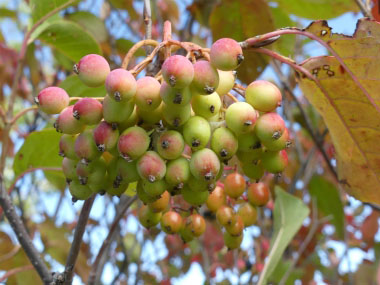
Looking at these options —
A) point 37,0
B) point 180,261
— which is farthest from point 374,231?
point 37,0

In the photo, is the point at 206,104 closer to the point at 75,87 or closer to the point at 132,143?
the point at 132,143

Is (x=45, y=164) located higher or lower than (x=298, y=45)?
higher

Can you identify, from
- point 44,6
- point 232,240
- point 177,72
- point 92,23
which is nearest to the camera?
point 177,72

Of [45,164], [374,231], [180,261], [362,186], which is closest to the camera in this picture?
[362,186]

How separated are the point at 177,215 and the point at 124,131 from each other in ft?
1.11

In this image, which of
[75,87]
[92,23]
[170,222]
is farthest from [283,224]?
[92,23]

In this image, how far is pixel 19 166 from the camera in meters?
1.30

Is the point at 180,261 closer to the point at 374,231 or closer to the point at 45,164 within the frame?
the point at 374,231

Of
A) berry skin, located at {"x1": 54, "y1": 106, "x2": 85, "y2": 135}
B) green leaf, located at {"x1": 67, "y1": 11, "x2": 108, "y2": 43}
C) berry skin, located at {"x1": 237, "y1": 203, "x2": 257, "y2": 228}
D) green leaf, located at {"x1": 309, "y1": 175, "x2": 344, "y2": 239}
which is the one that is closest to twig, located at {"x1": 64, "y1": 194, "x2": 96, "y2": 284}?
berry skin, located at {"x1": 54, "y1": 106, "x2": 85, "y2": 135}

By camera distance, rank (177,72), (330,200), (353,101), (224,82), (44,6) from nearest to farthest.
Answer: (177,72), (224,82), (353,101), (44,6), (330,200)

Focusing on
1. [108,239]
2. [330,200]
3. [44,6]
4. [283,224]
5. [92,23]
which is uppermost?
[44,6]

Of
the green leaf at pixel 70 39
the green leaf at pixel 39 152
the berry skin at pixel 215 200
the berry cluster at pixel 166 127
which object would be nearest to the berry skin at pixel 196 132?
the berry cluster at pixel 166 127

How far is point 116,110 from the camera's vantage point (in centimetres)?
65

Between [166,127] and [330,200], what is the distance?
1656 mm
